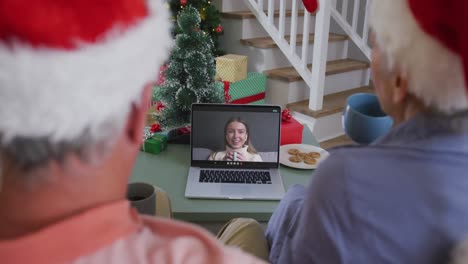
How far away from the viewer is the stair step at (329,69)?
Answer: 3148 millimetres

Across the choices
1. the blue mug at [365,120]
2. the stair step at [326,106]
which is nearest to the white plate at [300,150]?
the blue mug at [365,120]

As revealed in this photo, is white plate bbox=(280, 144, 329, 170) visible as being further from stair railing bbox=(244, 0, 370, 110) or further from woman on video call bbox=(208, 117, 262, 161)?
stair railing bbox=(244, 0, 370, 110)

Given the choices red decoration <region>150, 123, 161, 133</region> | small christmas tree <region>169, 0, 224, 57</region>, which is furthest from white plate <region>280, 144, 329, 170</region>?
small christmas tree <region>169, 0, 224, 57</region>

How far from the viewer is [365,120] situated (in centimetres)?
114

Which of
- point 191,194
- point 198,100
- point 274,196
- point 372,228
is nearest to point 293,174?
point 274,196

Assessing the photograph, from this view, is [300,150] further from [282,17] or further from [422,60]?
[282,17]

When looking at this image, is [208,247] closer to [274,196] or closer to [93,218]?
[93,218]

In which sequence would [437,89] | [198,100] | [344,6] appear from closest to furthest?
[437,89]
[198,100]
[344,6]

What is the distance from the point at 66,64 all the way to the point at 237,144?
0.91 meters

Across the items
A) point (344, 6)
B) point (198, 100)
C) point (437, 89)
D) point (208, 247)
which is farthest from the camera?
point (344, 6)

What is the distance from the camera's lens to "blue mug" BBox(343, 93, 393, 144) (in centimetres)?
113

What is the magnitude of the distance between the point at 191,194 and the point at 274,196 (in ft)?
0.70

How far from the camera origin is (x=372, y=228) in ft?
2.42

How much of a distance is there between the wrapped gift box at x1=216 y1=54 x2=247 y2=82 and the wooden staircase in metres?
0.41
